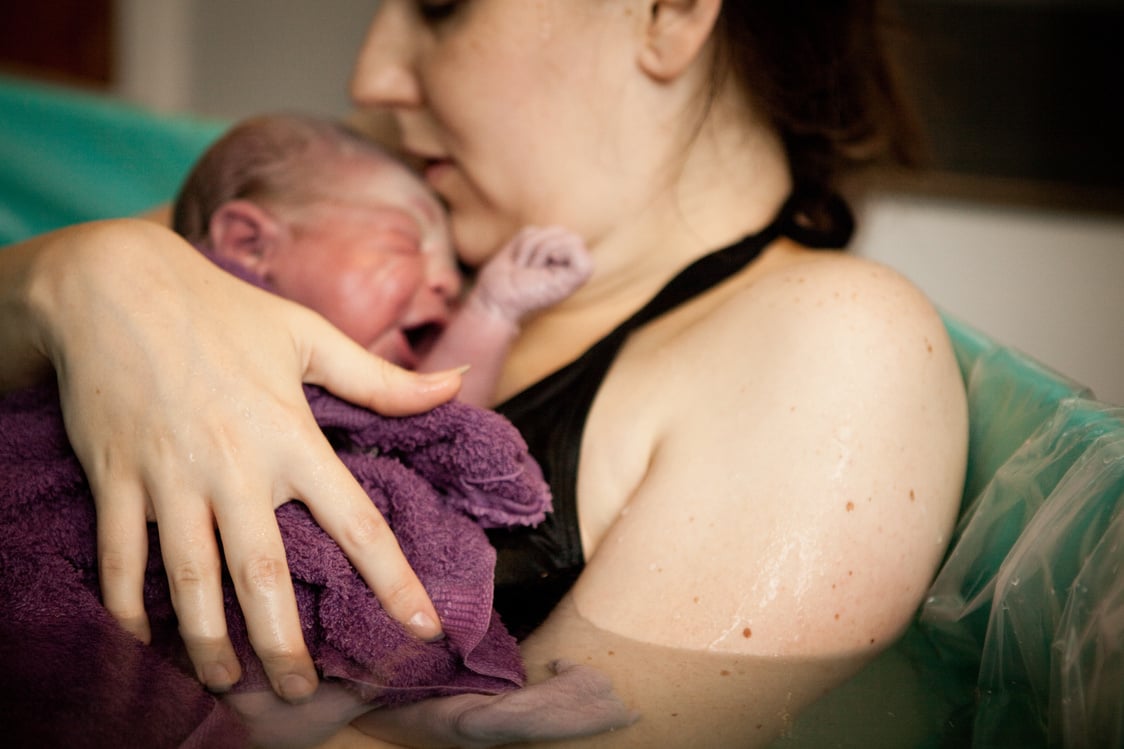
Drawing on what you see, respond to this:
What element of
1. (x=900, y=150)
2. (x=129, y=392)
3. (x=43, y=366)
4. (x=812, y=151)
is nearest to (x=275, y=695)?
(x=129, y=392)

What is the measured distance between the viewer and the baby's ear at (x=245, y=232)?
3.23 ft

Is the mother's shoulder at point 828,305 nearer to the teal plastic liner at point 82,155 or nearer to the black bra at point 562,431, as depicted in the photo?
the black bra at point 562,431

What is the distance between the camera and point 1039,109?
2170 mm

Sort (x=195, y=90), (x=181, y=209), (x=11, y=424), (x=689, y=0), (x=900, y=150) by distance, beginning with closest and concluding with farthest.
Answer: (x=11, y=424) < (x=689, y=0) < (x=181, y=209) < (x=900, y=150) < (x=195, y=90)

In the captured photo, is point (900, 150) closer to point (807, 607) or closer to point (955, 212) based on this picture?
point (807, 607)

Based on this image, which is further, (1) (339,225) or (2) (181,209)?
(2) (181,209)

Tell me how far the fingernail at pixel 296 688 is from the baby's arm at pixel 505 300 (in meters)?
0.36

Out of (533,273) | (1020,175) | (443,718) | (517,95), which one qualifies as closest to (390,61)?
(517,95)

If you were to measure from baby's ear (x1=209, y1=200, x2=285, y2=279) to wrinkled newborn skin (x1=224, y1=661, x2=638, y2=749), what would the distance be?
505 millimetres

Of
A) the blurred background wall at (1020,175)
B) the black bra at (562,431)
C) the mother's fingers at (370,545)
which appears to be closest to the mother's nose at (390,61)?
the black bra at (562,431)

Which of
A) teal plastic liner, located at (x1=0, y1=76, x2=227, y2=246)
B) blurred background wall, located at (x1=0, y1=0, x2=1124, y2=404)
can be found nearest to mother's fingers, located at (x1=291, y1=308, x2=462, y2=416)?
teal plastic liner, located at (x1=0, y1=76, x2=227, y2=246)

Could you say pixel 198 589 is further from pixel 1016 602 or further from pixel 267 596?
pixel 1016 602

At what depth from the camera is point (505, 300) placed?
3.08 ft

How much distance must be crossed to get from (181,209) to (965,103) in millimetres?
1772
